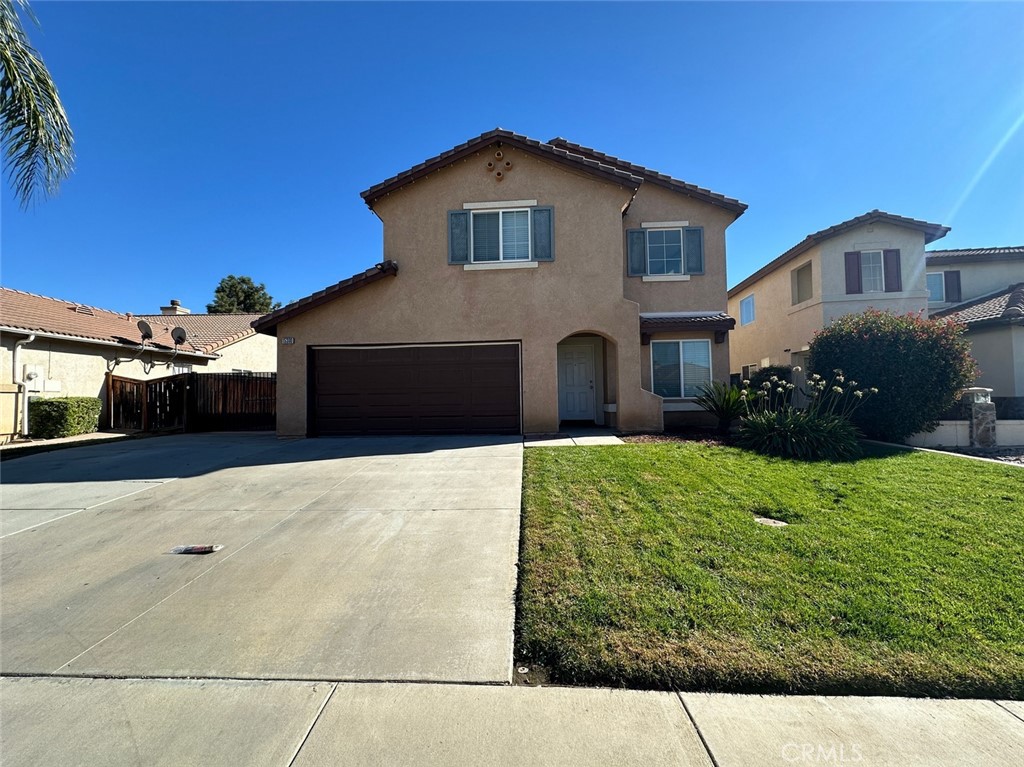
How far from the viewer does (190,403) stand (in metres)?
16.1

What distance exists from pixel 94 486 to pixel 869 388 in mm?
14302

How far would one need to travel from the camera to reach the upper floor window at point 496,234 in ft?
40.7

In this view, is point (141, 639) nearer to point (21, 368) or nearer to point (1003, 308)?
point (21, 368)

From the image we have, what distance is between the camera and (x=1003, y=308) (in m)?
15.0

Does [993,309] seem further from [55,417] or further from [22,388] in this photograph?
[22,388]

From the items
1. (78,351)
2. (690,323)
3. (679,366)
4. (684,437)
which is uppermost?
(690,323)

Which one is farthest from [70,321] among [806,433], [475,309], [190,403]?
[806,433]

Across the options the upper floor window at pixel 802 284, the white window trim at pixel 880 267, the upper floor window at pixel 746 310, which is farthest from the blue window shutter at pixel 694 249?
the upper floor window at pixel 746 310

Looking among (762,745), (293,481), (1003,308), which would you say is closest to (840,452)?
(762,745)

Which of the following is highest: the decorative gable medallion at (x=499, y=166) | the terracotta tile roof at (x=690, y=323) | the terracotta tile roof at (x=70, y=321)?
the decorative gable medallion at (x=499, y=166)

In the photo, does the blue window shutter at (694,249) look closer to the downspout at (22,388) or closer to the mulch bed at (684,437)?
the mulch bed at (684,437)

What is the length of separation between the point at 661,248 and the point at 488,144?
219 inches

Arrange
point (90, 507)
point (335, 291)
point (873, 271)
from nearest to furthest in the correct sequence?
point (90, 507) → point (335, 291) → point (873, 271)

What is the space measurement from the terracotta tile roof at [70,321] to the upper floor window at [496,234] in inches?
480
